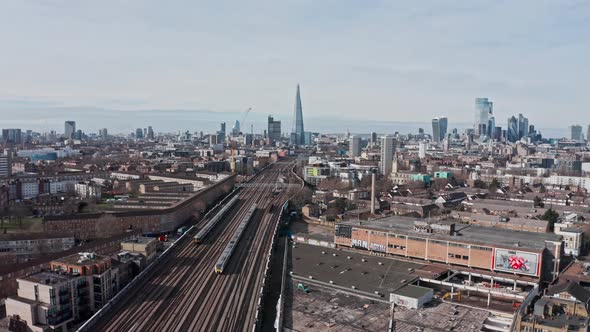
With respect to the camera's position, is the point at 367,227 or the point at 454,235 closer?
the point at 454,235

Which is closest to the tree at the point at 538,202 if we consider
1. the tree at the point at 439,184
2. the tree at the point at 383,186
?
the tree at the point at 439,184

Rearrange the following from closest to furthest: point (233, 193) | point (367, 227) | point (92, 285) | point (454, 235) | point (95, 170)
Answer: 1. point (92, 285)
2. point (454, 235)
3. point (367, 227)
4. point (233, 193)
5. point (95, 170)

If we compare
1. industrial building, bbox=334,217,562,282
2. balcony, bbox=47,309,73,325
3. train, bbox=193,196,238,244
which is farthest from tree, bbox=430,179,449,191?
balcony, bbox=47,309,73,325

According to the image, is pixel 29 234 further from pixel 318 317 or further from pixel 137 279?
pixel 318 317

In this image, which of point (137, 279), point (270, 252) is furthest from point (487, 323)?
point (137, 279)

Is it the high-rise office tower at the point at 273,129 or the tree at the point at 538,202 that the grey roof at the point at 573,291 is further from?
the high-rise office tower at the point at 273,129

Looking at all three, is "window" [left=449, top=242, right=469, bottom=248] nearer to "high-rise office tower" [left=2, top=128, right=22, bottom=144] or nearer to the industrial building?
the industrial building

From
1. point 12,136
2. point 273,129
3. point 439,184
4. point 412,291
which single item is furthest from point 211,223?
point 12,136
